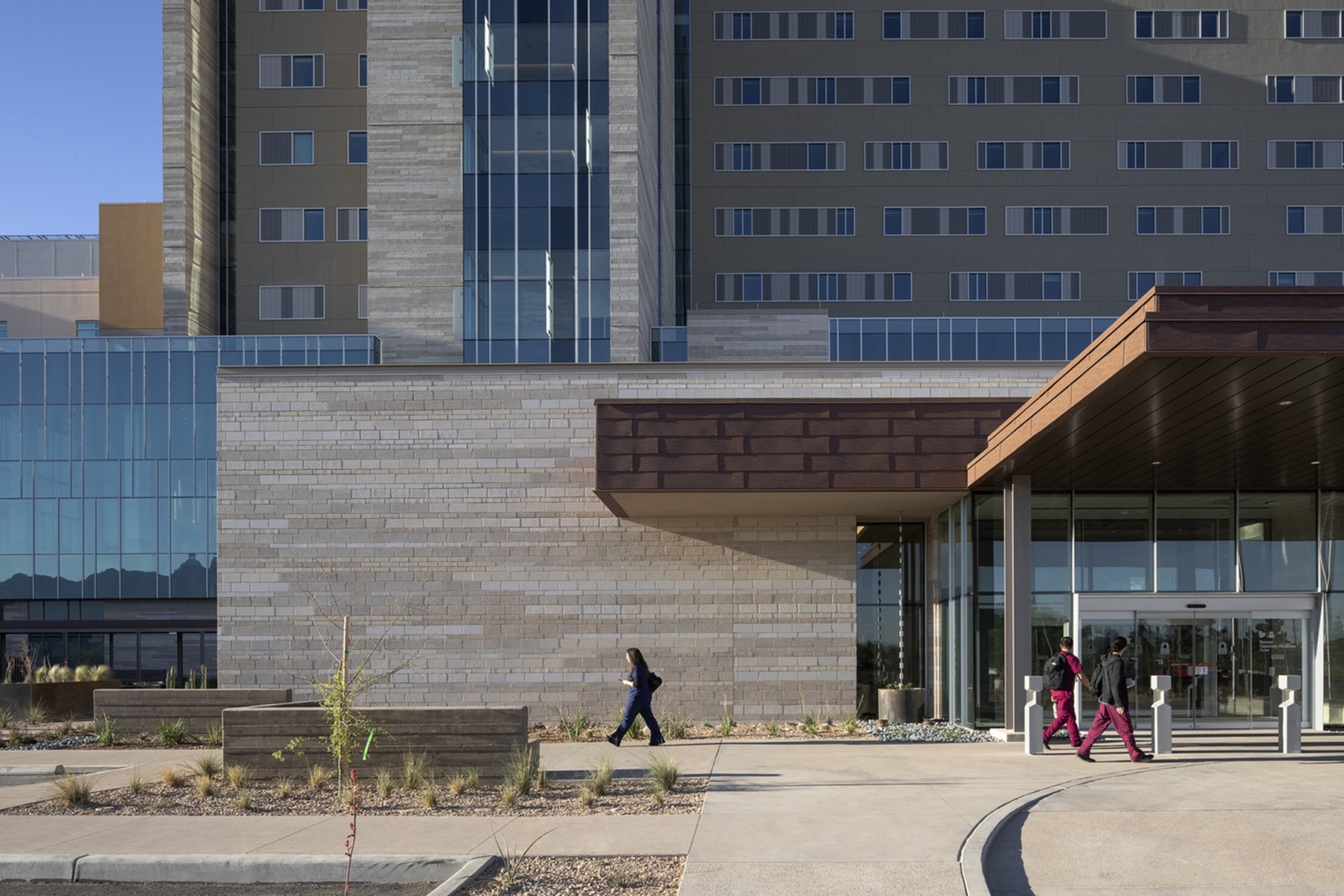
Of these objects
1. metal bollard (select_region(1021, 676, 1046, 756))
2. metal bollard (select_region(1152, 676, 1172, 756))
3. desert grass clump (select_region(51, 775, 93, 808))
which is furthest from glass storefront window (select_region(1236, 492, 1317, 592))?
desert grass clump (select_region(51, 775, 93, 808))

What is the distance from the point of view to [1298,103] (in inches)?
2320

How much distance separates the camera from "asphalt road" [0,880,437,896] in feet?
31.3

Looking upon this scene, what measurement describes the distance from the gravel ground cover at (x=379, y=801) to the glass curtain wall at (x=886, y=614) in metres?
9.43

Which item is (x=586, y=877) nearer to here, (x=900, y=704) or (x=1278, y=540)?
(x=900, y=704)

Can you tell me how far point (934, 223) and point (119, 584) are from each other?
1425 inches

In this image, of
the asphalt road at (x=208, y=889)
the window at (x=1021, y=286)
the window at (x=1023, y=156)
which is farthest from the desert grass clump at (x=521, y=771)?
the window at (x=1023, y=156)

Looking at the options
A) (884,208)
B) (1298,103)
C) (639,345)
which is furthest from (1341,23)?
(639,345)

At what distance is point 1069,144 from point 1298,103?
33.6ft

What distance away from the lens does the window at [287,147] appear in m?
53.6

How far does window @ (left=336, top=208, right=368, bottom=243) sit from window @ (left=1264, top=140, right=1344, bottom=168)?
39.1m

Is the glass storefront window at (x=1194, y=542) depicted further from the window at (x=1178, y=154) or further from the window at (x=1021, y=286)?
the window at (x=1178, y=154)

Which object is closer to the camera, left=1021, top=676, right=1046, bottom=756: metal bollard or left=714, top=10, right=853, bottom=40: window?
left=1021, top=676, right=1046, bottom=756: metal bollard

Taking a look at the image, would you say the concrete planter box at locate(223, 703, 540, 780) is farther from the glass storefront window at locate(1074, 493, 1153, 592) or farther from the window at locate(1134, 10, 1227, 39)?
the window at locate(1134, 10, 1227, 39)

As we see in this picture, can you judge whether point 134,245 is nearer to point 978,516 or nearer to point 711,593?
point 711,593
